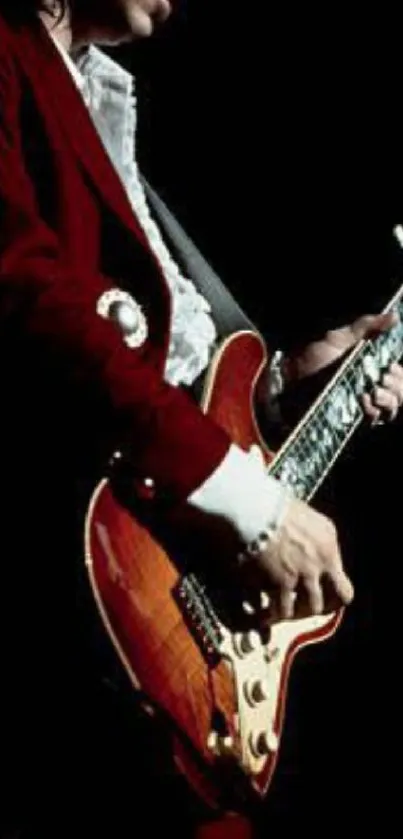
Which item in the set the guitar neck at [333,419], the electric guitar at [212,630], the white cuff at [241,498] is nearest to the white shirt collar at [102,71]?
the electric guitar at [212,630]

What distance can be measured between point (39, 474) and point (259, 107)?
1530 mm

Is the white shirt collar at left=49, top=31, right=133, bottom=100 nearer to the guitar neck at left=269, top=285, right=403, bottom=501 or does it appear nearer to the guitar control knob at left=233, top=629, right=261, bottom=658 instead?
the guitar neck at left=269, top=285, right=403, bottom=501

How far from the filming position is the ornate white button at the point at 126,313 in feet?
3.93

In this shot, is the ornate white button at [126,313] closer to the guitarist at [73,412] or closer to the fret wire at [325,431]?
the guitarist at [73,412]

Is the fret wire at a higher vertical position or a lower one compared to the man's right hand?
lower

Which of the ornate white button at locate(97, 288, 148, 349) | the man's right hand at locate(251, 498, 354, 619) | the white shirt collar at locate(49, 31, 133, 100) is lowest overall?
the man's right hand at locate(251, 498, 354, 619)

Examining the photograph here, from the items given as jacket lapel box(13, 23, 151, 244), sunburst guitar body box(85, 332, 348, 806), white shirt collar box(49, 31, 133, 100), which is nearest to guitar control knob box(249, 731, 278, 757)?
sunburst guitar body box(85, 332, 348, 806)

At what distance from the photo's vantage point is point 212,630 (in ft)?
4.33

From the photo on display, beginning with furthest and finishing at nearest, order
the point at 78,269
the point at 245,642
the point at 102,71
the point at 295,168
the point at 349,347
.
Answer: the point at 295,168
the point at 349,347
the point at 102,71
the point at 245,642
the point at 78,269

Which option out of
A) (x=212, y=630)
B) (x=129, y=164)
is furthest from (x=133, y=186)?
(x=212, y=630)

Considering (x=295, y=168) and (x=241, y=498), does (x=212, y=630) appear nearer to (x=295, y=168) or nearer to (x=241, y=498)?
(x=241, y=498)

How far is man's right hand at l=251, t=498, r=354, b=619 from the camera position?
1064 mm

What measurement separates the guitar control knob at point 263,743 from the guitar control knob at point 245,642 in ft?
0.35

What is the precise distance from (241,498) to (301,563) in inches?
3.5
